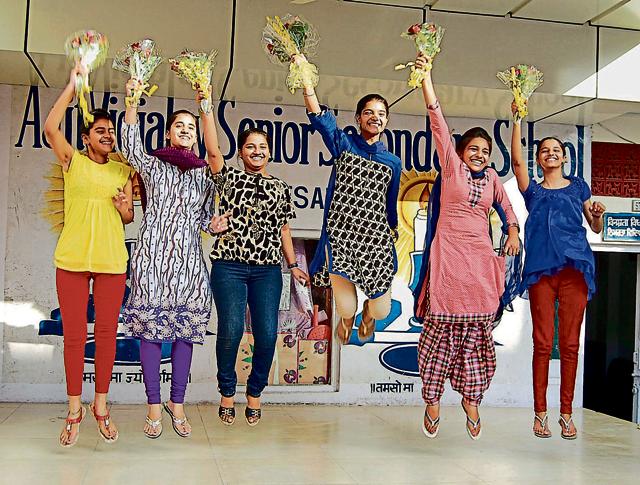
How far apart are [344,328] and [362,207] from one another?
0.91m

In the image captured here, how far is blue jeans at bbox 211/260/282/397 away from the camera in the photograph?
469cm

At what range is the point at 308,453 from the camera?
192 inches

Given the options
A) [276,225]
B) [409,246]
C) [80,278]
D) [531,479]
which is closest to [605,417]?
[409,246]

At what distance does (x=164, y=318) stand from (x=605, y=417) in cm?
413

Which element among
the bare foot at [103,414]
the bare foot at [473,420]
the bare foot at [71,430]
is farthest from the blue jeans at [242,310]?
the bare foot at [473,420]

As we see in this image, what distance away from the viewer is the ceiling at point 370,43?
5789 mm

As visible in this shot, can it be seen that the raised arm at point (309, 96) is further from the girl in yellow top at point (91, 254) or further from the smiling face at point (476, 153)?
the girl in yellow top at point (91, 254)

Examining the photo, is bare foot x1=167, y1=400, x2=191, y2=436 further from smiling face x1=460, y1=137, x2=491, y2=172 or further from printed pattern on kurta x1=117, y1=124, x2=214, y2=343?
smiling face x1=460, y1=137, x2=491, y2=172

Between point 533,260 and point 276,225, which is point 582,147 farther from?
point 276,225

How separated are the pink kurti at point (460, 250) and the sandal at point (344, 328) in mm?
580

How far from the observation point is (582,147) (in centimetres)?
770

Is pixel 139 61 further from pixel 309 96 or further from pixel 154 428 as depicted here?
pixel 154 428

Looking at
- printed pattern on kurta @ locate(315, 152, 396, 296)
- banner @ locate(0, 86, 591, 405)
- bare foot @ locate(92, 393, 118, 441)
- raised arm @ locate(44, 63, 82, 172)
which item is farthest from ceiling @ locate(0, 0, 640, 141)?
bare foot @ locate(92, 393, 118, 441)

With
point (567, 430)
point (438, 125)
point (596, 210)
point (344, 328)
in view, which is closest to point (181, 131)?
point (438, 125)
